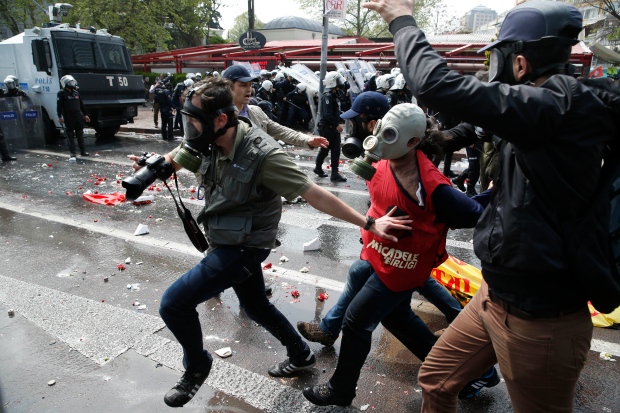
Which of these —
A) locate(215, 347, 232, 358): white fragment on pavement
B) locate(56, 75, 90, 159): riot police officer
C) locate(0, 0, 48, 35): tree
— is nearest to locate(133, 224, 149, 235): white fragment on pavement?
locate(215, 347, 232, 358): white fragment on pavement

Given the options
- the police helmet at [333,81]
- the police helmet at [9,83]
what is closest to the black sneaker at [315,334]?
the police helmet at [333,81]

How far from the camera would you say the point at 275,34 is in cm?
4991

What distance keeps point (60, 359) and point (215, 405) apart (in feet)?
4.15

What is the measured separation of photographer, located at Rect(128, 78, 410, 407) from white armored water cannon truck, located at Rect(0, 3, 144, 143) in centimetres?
1165

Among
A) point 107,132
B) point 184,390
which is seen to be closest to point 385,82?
point 107,132

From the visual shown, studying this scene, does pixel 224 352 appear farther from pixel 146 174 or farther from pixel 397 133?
pixel 397 133

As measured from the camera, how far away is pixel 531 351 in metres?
1.71

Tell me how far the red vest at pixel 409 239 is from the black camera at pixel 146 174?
1.23m

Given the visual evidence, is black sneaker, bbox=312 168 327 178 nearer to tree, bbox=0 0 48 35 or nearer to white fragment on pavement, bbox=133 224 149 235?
white fragment on pavement, bbox=133 224 149 235

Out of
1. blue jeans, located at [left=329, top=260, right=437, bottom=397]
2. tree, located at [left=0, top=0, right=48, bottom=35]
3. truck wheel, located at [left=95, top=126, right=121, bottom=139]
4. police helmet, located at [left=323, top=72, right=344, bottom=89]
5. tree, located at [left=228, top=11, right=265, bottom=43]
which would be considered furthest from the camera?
tree, located at [left=228, top=11, right=265, bottom=43]

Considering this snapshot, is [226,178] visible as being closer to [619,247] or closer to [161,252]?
[619,247]

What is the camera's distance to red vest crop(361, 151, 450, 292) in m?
2.39

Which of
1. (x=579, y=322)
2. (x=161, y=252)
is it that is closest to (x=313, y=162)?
(x=161, y=252)

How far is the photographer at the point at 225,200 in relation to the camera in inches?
102
